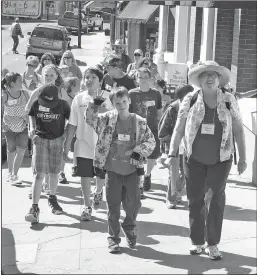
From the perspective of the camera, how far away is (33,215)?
6.38 m

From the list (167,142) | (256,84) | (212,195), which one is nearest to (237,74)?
(256,84)

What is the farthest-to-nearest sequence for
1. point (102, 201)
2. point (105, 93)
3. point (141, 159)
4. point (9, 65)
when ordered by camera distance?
point (9, 65), point (102, 201), point (105, 93), point (141, 159)

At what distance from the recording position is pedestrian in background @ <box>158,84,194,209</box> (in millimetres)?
6602

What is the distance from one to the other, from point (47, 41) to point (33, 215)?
2120cm

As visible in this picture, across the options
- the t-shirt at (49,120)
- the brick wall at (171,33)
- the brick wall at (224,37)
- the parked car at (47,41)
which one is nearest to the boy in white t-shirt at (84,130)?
the t-shirt at (49,120)

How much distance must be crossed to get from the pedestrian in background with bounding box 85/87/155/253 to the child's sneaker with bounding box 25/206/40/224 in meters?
1.10

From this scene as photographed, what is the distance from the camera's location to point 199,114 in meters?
5.12

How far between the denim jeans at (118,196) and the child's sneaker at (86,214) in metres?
0.89

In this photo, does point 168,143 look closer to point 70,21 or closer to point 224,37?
point 224,37

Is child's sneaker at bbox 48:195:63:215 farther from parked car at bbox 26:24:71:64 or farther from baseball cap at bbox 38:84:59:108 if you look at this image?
parked car at bbox 26:24:71:64

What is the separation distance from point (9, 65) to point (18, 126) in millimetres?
19630

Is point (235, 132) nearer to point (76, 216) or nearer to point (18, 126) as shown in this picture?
point (76, 216)

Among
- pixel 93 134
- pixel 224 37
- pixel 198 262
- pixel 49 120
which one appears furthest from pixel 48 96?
pixel 224 37

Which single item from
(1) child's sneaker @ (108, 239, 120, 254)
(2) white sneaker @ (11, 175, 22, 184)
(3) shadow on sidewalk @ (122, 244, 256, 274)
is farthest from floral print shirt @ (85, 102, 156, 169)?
(2) white sneaker @ (11, 175, 22, 184)
